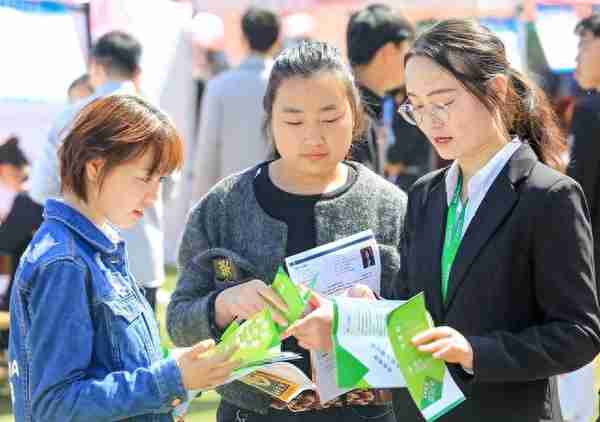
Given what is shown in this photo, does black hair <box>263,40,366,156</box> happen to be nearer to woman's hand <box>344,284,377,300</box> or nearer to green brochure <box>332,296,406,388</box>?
woman's hand <box>344,284,377,300</box>

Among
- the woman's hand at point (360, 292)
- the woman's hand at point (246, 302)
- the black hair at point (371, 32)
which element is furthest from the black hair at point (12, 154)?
the woman's hand at point (360, 292)

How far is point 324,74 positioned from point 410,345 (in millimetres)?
884

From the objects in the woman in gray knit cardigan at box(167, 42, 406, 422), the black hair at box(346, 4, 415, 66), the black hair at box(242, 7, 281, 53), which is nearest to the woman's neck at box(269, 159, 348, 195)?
the woman in gray knit cardigan at box(167, 42, 406, 422)

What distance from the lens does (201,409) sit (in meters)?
5.74

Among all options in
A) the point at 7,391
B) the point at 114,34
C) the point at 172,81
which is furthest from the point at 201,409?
the point at 172,81

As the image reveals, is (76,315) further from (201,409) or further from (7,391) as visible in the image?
(7,391)

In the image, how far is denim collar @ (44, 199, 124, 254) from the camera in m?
2.22

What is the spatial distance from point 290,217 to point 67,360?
2.73 ft

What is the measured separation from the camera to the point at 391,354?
221 cm

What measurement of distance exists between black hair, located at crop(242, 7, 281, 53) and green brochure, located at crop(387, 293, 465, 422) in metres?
4.93

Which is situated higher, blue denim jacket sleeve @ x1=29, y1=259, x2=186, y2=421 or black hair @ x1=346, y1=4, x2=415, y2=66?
black hair @ x1=346, y1=4, x2=415, y2=66

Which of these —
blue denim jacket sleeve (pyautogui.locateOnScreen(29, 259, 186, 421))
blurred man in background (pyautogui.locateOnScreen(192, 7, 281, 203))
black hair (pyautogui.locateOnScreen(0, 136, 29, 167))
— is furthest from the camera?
blurred man in background (pyautogui.locateOnScreen(192, 7, 281, 203))

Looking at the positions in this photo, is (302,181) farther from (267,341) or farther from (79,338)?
(79,338)

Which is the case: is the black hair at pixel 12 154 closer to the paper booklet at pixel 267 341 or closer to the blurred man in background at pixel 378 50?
the blurred man in background at pixel 378 50
